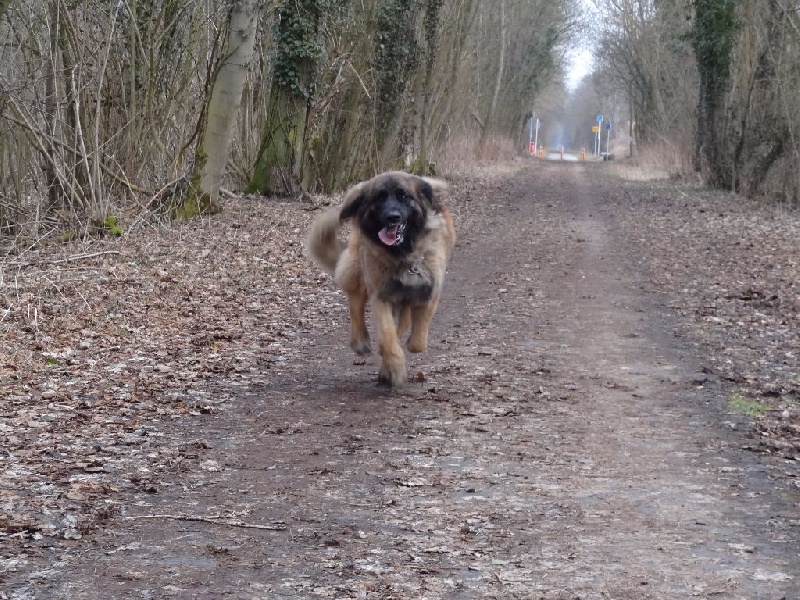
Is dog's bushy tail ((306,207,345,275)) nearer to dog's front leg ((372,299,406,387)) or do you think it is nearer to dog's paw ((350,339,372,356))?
dog's paw ((350,339,372,356))

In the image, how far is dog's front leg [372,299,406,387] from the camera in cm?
733

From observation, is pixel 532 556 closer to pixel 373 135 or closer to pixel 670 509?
pixel 670 509

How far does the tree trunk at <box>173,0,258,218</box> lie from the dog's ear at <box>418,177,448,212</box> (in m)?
9.95

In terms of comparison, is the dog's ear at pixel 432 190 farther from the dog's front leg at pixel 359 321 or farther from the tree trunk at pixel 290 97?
the tree trunk at pixel 290 97

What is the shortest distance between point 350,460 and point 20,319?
4981mm

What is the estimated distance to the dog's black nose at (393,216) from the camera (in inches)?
285

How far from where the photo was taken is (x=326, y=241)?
8641mm

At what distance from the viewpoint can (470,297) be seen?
1226 centimetres

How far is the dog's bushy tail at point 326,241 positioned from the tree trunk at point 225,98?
29.0 feet

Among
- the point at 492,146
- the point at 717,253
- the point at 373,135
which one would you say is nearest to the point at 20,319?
the point at 717,253

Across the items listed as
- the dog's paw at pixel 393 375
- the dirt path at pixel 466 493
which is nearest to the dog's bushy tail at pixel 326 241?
the dirt path at pixel 466 493

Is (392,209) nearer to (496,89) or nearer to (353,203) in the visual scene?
(353,203)

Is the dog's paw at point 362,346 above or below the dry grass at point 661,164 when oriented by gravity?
below

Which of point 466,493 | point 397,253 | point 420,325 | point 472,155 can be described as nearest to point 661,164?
point 472,155
